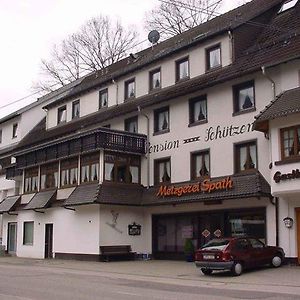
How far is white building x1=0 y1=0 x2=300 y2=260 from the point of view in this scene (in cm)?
2464

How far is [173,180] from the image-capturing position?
2898 centimetres

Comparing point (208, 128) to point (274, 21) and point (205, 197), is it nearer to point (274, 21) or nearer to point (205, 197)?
point (205, 197)

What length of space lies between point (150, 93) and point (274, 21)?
839 centimetres

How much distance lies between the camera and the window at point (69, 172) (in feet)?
105

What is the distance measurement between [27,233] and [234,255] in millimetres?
20893

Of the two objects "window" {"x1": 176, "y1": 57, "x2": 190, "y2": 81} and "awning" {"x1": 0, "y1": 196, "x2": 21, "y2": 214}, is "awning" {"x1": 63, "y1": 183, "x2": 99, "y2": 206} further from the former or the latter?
"awning" {"x1": 0, "y1": 196, "x2": 21, "y2": 214}

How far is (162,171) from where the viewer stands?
30078mm

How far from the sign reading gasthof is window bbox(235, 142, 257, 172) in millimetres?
913

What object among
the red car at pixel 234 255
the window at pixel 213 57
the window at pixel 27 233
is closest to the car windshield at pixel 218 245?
the red car at pixel 234 255

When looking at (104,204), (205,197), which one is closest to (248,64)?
(205,197)

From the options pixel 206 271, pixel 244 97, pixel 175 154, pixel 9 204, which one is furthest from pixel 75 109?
pixel 206 271

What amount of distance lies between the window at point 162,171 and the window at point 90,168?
336 cm

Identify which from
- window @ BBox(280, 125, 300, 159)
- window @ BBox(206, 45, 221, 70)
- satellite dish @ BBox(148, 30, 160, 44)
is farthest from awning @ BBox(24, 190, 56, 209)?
window @ BBox(280, 125, 300, 159)

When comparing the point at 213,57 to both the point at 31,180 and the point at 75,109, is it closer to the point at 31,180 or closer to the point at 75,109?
the point at 75,109
